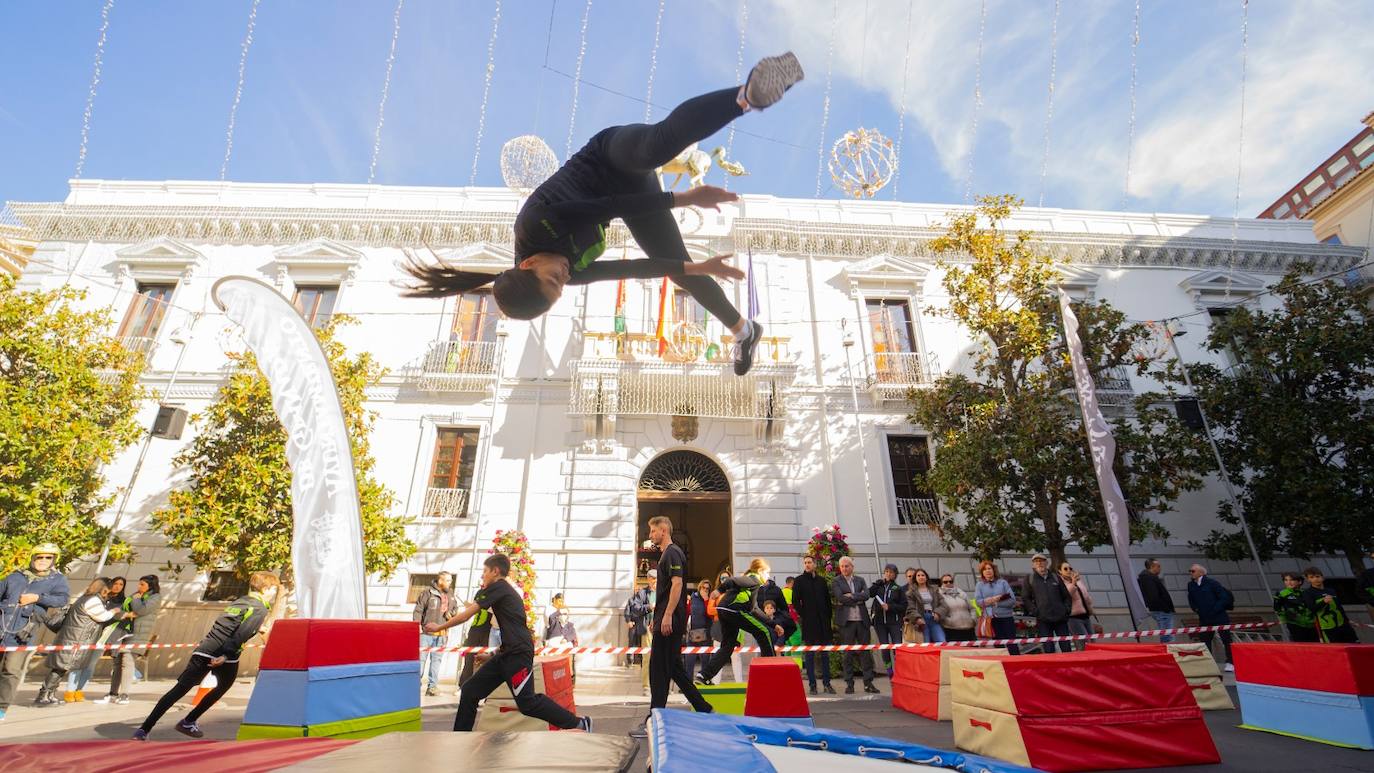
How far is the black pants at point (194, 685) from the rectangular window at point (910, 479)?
36.8ft

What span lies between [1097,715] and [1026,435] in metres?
7.50

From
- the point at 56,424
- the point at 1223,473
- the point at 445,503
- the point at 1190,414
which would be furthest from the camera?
the point at 445,503

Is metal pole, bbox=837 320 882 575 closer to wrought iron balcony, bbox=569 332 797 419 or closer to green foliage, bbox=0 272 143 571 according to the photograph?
wrought iron balcony, bbox=569 332 797 419

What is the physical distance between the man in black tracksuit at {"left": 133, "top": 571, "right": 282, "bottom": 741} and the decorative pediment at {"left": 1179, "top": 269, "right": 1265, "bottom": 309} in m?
20.0

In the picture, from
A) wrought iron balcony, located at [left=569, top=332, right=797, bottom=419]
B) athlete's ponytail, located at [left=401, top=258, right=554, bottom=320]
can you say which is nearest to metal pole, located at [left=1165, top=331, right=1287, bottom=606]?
wrought iron balcony, located at [left=569, top=332, right=797, bottom=419]

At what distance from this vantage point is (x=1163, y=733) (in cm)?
402

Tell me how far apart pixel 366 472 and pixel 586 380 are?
452 cm

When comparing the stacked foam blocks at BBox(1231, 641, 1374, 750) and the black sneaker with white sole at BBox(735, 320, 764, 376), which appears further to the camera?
the black sneaker with white sole at BBox(735, 320, 764, 376)

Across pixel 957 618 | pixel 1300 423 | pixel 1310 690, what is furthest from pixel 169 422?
pixel 1300 423

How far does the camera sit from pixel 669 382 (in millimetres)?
12539

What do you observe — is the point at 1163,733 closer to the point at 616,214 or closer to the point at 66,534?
the point at 616,214

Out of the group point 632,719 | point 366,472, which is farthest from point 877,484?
point 366,472

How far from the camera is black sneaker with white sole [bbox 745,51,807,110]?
10.4 feet

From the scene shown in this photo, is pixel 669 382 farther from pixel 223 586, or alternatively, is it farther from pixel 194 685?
pixel 223 586
